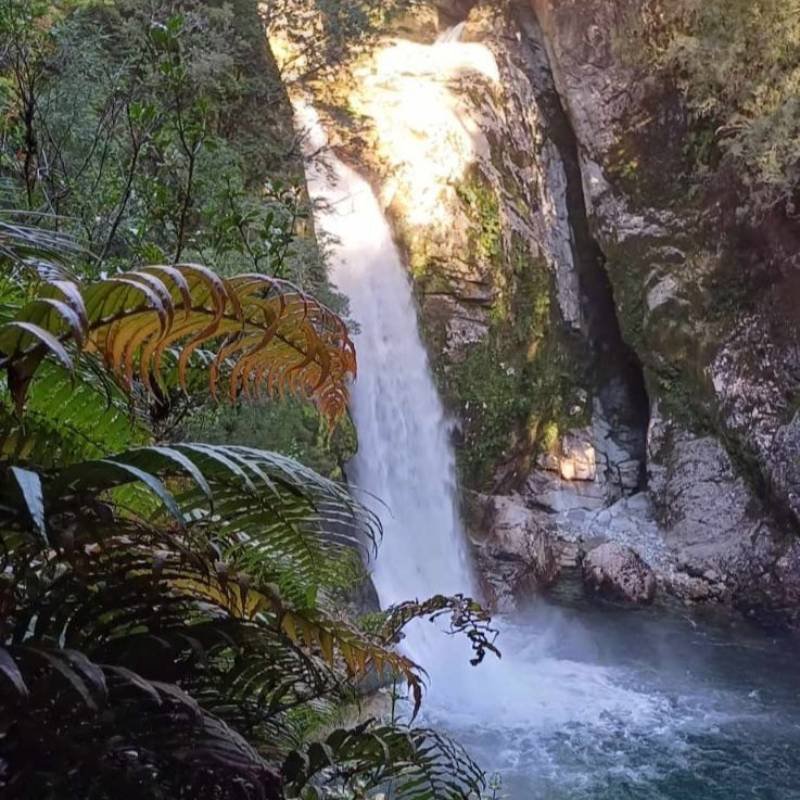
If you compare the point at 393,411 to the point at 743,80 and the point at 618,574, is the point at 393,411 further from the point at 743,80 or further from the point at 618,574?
the point at 743,80

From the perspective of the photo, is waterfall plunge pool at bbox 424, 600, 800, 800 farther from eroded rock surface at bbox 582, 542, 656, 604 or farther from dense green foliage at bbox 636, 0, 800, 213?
dense green foliage at bbox 636, 0, 800, 213

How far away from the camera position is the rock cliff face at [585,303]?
A: 377 inches

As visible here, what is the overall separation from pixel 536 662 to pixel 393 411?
119 inches

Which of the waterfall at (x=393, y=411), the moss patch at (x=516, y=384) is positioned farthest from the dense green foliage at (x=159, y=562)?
the moss patch at (x=516, y=384)

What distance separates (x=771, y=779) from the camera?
5.81 metres

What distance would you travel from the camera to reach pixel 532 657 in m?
8.22

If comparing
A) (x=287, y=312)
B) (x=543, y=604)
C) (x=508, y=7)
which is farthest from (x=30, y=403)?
(x=508, y=7)

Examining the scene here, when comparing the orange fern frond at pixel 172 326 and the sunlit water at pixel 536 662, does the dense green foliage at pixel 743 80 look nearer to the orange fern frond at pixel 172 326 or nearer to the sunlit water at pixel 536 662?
the sunlit water at pixel 536 662

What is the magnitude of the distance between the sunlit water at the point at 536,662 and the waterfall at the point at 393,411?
2cm

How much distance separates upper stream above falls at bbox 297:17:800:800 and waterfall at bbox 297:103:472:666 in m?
0.02

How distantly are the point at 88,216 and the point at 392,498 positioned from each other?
5361 mm

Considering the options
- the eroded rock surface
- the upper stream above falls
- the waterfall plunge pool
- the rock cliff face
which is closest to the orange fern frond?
the waterfall plunge pool

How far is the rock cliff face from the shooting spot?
9.59 m

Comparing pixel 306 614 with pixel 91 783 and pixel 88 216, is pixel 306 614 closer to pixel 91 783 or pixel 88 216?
pixel 91 783
